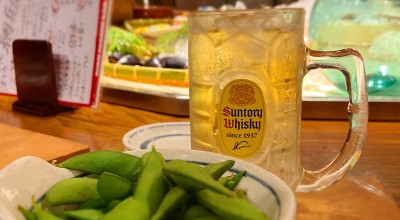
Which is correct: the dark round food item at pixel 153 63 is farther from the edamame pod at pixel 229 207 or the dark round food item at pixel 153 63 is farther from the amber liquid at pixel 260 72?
the edamame pod at pixel 229 207

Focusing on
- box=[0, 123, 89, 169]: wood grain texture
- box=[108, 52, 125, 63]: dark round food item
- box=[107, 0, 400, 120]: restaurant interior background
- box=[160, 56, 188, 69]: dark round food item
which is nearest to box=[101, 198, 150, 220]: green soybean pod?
box=[0, 123, 89, 169]: wood grain texture

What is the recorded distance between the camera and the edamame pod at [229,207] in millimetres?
392

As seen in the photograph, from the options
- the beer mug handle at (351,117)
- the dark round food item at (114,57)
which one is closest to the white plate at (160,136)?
the beer mug handle at (351,117)

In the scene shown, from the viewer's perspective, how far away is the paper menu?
112 centimetres

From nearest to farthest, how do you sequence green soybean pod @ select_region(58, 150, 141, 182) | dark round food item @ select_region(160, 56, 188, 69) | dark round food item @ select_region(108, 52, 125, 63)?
green soybean pod @ select_region(58, 150, 141, 182)
dark round food item @ select_region(160, 56, 188, 69)
dark round food item @ select_region(108, 52, 125, 63)

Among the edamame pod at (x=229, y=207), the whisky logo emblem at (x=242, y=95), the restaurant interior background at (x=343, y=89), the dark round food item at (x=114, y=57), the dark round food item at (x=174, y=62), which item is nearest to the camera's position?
the edamame pod at (x=229, y=207)

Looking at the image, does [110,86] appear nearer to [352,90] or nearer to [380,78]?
[380,78]

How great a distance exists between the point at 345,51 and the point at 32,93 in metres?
0.81

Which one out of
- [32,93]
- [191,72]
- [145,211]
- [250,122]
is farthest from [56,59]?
[145,211]

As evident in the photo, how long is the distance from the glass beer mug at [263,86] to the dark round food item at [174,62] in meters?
0.75

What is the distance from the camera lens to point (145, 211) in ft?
1.37

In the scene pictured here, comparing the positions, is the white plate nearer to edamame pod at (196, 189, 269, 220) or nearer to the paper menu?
the paper menu

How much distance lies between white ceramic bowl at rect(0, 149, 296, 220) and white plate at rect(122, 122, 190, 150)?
0.32 metres

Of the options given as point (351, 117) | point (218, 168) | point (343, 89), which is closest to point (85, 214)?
point (218, 168)
